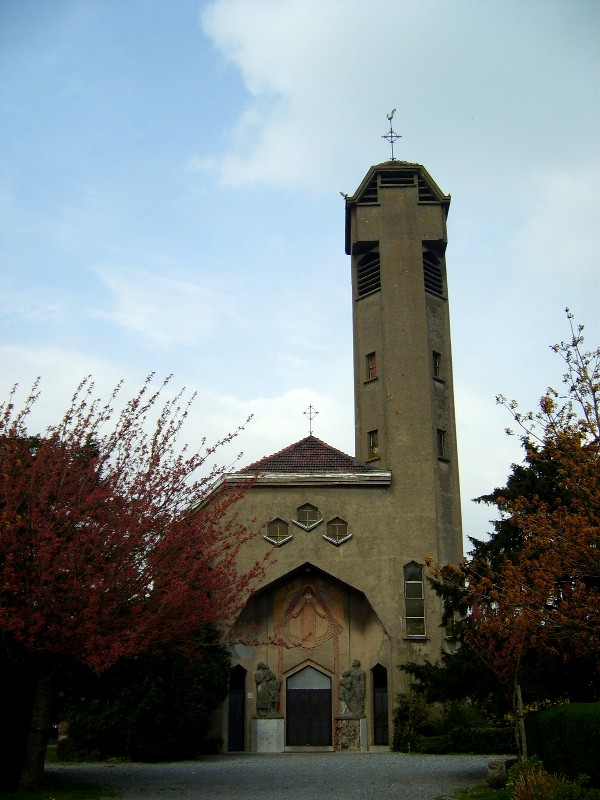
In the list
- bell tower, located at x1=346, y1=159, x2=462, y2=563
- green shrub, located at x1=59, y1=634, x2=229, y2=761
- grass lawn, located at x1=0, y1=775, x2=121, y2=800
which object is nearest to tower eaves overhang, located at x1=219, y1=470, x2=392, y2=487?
bell tower, located at x1=346, y1=159, x2=462, y2=563

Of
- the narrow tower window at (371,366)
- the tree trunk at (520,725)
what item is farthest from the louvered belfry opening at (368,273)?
the tree trunk at (520,725)

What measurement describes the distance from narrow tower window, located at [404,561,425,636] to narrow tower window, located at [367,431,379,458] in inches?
173

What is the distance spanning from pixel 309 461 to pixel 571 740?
18510mm

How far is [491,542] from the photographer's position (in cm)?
1919

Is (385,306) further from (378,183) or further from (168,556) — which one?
(168,556)

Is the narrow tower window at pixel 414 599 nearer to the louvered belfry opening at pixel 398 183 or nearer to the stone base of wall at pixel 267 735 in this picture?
the stone base of wall at pixel 267 735

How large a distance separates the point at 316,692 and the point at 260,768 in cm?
750

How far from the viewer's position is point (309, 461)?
30.9 metres

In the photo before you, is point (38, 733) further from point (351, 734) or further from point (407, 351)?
point (407, 351)

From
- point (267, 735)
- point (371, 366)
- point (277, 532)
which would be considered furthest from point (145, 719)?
point (371, 366)

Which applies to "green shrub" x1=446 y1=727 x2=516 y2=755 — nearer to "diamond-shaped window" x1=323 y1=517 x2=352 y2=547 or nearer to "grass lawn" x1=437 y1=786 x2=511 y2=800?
"diamond-shaped window" x1=323 y1=517 x2=352 y2=547

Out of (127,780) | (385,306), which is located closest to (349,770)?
(127,780)

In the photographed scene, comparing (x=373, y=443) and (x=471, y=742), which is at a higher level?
(x=373, y=443)

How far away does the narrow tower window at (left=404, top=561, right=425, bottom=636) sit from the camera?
27516 millimetres
